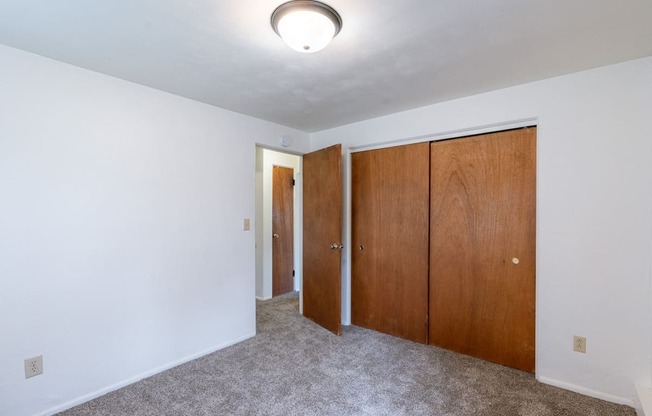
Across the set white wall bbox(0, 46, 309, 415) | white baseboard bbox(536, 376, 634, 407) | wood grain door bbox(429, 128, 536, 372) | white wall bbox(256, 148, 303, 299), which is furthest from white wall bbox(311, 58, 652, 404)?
white wall bbox(256, 148, 303, 299)

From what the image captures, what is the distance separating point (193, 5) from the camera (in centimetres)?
141

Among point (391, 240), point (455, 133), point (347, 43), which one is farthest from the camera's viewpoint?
point (391, 240)

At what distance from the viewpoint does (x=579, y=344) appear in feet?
7.00

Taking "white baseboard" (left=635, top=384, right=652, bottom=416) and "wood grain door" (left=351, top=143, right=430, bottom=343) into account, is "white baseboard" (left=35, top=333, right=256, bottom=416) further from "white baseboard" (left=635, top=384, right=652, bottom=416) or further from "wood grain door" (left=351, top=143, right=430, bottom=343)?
"white baseboard" (left=635, top=384, right=652, bottom=416)

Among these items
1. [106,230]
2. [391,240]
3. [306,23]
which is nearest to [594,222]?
[391,240]

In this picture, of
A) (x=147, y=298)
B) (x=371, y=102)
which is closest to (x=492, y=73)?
(x=371, y=102)

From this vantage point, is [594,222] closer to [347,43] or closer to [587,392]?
[587,392]

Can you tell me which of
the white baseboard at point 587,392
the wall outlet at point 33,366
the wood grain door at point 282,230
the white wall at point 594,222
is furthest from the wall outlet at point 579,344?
the wall outlet at point 33,366

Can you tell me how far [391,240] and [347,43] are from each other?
1984 mm

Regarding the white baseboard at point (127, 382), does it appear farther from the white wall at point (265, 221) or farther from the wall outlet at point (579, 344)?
the wall outlet at point (579, 344)

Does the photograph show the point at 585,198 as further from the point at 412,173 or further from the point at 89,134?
the point at 89,134

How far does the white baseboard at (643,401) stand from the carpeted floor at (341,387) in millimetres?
114

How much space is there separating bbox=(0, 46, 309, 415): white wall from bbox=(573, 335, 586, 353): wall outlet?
278 centimetres

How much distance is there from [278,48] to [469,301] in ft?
8.27
